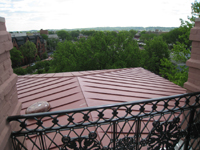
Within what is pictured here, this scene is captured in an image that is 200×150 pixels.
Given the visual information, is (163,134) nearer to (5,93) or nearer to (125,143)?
(125,143)

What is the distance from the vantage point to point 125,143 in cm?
235

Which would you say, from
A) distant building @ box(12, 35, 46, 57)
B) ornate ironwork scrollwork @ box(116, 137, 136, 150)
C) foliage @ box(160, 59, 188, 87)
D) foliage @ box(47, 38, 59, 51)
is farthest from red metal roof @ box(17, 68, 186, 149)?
foliage @ box(47, 38, 59, 51)

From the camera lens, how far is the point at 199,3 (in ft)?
38.8

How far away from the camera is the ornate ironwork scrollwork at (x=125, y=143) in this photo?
2.33 m

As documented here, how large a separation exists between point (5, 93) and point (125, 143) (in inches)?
76.4

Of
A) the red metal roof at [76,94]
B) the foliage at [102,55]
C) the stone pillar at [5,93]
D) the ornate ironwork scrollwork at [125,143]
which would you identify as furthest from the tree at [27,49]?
the ornate ironwork scrollwork at [125,143]

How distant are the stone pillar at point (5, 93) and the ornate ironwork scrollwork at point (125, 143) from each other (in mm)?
1594

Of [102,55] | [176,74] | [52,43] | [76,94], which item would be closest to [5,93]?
[76,94]

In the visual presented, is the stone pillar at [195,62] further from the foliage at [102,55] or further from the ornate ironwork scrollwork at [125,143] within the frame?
the foliage at [102,55]

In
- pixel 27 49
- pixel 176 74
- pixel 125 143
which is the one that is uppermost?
pixel 27 49

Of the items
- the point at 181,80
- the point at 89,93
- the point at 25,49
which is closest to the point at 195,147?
the point at 89,93

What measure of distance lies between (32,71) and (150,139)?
31167 mm

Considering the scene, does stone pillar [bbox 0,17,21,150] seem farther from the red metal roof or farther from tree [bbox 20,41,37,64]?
tree [bbox 20,41,37,64]

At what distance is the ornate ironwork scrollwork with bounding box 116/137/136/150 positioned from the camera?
233cm
